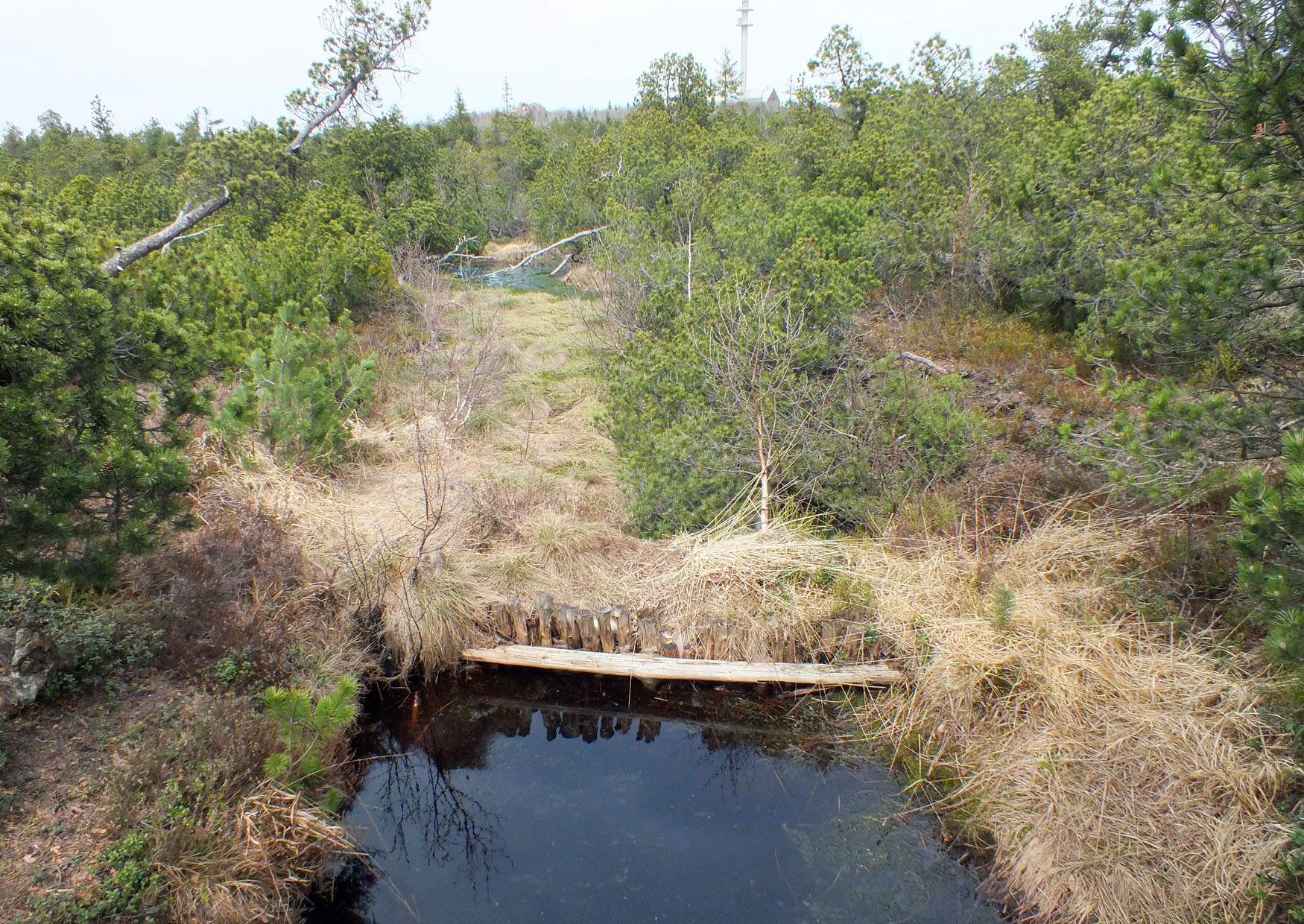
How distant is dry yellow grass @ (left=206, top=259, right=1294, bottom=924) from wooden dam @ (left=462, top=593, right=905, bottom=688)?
123mm

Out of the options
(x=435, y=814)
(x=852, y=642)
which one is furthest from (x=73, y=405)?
(x=852, y=642)

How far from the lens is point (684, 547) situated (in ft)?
21.5

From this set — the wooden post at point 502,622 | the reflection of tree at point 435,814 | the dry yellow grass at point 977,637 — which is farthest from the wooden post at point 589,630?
the reflection of tree at point 435,814

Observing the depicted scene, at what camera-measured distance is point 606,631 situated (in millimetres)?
5828

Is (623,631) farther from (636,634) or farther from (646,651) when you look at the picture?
(646,651)

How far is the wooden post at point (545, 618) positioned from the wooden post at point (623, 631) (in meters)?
0.47

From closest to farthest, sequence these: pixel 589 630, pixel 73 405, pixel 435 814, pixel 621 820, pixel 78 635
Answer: pixel 73 405, pixel 78 635, pixel 621 820, pixel 435 814, pixel 589 630

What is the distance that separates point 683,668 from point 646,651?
299mm

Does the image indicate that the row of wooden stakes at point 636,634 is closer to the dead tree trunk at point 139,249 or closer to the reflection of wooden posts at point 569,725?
the reflection of wooden posts at point 569,725

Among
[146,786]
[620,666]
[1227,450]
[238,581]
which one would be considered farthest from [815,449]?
[146,786]

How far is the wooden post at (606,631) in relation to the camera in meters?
5.82

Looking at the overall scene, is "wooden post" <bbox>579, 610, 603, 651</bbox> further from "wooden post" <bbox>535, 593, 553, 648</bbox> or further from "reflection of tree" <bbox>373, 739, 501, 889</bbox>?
"reflection of tree" <bbox>373, 739, 501, 889</bbox>

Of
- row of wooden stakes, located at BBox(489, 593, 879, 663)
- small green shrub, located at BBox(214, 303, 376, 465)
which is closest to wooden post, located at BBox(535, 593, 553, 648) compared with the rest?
row of wooden stakes, located at BBox(489, 593, 879, 663)

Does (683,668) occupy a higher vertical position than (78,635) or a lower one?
lower
